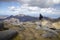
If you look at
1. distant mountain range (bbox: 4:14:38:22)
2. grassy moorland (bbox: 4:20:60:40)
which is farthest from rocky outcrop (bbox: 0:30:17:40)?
distant mountain range (bbox: 4:14:38:22)

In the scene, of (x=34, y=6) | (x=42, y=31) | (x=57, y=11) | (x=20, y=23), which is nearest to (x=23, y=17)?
(x=20, y=23)

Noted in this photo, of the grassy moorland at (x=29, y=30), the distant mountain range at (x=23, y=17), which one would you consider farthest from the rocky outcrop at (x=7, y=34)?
the distant mountain range at (x=23, y=17)

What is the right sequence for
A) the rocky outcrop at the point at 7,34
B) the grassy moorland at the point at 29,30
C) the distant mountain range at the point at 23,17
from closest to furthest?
the rocky outcrop at the point at 7,34 < the grassy moorland at the point at 29,30 < the distant mountain range at the point at 23,17

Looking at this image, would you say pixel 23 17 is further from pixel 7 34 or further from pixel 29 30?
pixel 7 34

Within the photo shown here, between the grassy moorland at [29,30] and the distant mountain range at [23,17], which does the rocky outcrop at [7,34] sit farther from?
the distant mountain range at [23,17]

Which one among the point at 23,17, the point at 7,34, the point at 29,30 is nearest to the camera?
the point at 7,34

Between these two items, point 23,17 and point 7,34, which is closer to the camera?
point 7,34

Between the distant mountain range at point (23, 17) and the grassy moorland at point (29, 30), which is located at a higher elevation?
the distant mountain range at point (23, 17)

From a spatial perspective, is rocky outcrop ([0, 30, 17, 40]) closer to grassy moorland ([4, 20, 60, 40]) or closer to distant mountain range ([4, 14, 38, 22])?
grassy moorland ([4, 20, 60, 40])

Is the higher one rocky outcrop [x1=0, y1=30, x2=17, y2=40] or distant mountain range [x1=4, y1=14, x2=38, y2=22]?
distant mountain range [x1=4, y1=14, x2=38, y2=22]

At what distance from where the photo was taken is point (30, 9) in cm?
274

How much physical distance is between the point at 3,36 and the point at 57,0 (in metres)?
1.55

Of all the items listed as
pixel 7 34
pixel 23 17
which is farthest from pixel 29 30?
pixel 7 34

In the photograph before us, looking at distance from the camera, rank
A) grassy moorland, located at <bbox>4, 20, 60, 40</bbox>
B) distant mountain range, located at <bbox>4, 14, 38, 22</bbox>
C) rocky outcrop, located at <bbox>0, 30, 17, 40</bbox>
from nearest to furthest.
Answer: rocky outcrop, located at <bbox>0, 30, 17, 40</bbox> → grassy moorland, located at <bbox>4, 20, 60, 40</bbox> → distant mountain range, located at <bbox>4, 14, 38, 22</bbox>
